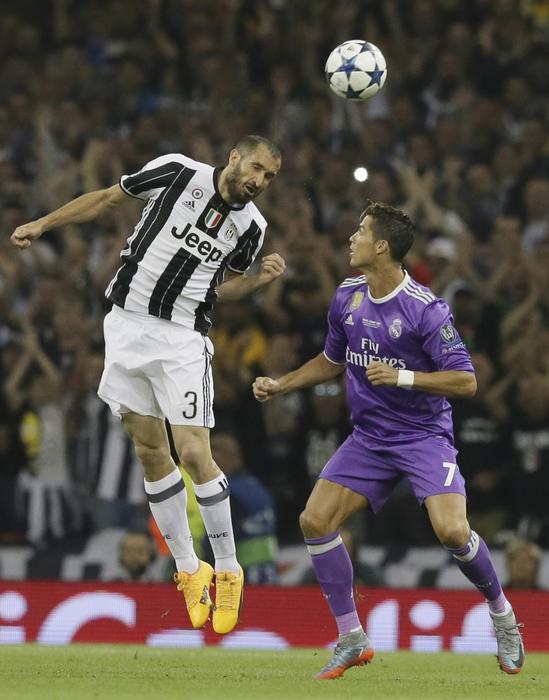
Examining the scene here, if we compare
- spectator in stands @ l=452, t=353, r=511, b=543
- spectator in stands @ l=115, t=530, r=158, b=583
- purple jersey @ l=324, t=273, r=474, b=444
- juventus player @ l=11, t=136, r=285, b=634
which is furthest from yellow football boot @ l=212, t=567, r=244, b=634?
spectator in stands @ l=452, t=353, r=511, b=543

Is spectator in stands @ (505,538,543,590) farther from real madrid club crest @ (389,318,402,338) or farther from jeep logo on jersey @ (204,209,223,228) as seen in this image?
jeep logo on jersey @ (204,209,223,228)

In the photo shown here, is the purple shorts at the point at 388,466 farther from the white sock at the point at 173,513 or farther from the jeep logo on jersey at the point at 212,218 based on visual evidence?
the jeep logo on jersey at the point at 212,218

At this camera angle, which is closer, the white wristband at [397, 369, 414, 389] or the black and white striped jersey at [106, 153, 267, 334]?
the white wristband at [397, 369, 414, 389]

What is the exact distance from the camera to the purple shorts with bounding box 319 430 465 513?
8.63 m

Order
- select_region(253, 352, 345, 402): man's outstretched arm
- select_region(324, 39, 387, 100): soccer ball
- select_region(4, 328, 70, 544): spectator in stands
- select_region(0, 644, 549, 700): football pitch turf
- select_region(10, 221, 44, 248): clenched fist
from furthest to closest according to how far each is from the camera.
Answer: select_region(4, 328, 70, 544): spectator in stands < select_region(324, 39, 387, 100): soccer ball < select_region(253, 352, 345, 402): man's outstretched arm < select_region(10, 221, 44, 248): clenched fist < select_region(0, 644, 549, 700): football pitch turf

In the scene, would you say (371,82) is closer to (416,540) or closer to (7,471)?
(416,540)

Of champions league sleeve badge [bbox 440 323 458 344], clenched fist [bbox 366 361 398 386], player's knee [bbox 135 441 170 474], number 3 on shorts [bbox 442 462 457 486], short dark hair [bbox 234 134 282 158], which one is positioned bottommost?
number 3 on shorts [bbox 442 462 457 486]

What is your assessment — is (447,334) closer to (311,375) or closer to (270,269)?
(311,375)

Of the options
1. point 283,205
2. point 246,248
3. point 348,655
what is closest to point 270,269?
point 246,248

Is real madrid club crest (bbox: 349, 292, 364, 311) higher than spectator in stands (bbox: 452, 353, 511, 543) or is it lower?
higher

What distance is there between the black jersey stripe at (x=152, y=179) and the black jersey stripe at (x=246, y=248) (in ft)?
1.73

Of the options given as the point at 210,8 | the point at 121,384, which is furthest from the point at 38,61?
the point at 121,384

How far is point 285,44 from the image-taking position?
54.0 ft

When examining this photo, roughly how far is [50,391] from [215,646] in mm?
3032
